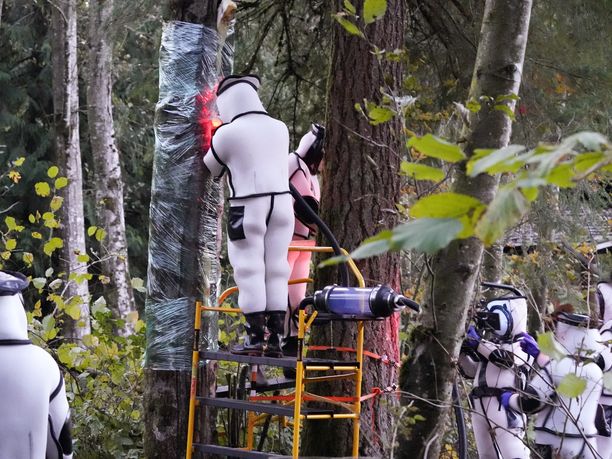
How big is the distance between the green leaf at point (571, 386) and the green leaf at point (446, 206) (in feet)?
2.51

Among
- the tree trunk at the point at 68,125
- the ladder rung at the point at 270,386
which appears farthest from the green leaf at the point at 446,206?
the tree trunk at the point at 68,125

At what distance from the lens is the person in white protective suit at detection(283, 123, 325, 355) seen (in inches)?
242

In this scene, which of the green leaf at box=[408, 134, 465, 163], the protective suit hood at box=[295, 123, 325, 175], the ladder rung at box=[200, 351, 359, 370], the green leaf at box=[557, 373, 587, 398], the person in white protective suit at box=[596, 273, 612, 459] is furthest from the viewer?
the person in white protective suit at box=[596, 273, 612, 459]

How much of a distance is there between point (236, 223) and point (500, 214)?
419cm

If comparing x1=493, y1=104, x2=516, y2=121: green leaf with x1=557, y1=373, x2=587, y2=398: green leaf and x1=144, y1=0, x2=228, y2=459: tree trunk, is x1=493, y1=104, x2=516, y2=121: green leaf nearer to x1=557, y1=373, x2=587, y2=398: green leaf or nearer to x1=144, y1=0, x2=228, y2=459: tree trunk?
x1=557, y1=373, x2=587, y2=398: green leaf

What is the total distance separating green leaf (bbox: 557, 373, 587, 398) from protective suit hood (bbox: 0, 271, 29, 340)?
3.01m

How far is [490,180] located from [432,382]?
778mm

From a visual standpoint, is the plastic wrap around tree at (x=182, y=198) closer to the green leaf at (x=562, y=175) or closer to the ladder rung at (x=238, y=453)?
the ladder rung at (x=238, y=453)

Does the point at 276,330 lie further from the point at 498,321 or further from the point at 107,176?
the point at 107,176

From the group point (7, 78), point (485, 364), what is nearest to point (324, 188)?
point (485, 364)

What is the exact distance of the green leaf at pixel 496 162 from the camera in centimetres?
121

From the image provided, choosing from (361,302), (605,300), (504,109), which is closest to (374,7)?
(504,109)

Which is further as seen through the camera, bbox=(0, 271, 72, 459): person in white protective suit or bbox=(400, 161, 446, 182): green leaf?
bbox=(0, 271, 72, 459): person in white protective suit

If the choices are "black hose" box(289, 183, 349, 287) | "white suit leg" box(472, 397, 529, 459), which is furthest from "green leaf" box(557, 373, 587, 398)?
"white suit leg" box(472, 397, 529, 459)
